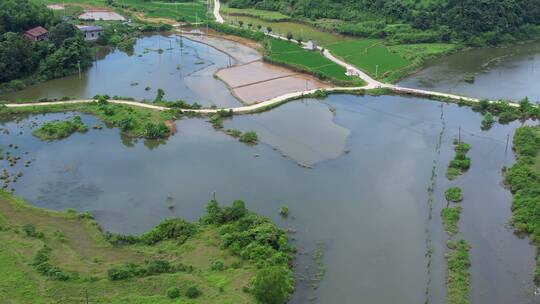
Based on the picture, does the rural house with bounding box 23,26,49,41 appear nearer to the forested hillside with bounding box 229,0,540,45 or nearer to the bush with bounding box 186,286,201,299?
the forested hillside with bounding box 229,0,540,45

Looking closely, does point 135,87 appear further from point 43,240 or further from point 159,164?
point 43,240

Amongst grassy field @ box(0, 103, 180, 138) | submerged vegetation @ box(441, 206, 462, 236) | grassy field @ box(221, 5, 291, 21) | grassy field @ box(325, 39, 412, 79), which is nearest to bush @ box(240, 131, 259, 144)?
grassy field @ box(0, 103, 180, 138)

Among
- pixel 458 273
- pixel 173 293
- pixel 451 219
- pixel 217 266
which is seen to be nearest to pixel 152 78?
pixel 217 266

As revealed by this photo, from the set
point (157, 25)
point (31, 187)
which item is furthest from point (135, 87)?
point (157, 25)

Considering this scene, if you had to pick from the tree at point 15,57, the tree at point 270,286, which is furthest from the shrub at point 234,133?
the tree at point 15,57

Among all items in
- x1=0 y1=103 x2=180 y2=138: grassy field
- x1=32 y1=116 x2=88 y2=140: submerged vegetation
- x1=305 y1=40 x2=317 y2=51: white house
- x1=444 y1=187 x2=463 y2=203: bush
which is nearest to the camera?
x1=444 y1=187 x2=463 y2=203: bush
